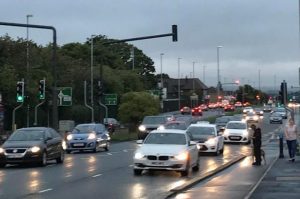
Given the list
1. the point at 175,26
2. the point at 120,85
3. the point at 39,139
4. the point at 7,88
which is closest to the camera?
the point at 39,139

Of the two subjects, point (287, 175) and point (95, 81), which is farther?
point (95, 81)

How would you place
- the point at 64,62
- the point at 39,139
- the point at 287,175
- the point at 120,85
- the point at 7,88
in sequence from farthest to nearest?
the point at 120,85, the point at 64,62, the point at 7,88, the point at 39,139, the point at 287,175

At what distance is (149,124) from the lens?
48.2m

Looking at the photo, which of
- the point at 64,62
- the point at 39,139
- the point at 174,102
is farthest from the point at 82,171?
the point at 174,102

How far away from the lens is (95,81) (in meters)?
80.3

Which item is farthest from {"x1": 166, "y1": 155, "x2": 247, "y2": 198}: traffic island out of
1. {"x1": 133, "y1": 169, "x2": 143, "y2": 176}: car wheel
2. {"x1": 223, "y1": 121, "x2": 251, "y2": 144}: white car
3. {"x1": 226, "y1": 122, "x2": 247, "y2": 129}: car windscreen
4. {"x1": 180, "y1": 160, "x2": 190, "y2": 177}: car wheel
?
{"x1": 226, "y1": 122, "x2": 247, "y2": 129}: car windscreen

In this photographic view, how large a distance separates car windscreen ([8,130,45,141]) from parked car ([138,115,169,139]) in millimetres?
21376

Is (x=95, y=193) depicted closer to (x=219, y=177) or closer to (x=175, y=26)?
(x=219, y=177)

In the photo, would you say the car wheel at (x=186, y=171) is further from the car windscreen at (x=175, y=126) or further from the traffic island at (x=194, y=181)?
the car windscreen at (x=175, y=126)

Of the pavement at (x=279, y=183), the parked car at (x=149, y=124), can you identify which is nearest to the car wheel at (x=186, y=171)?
the pavement at (x=279, y=183)

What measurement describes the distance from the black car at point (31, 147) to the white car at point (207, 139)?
7.94 meters

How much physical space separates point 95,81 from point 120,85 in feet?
15.8

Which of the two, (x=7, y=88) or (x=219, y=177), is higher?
(x=7, y=88)

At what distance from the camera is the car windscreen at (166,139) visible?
72.0ft
